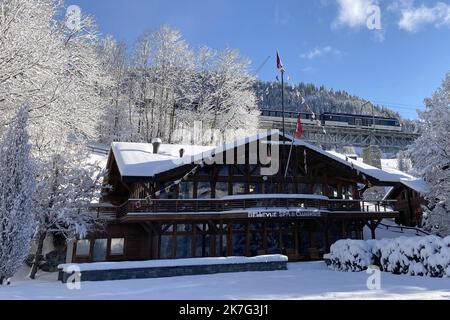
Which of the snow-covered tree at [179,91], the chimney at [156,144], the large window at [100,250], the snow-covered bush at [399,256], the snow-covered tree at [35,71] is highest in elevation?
the snow-covered tree at [179,91]

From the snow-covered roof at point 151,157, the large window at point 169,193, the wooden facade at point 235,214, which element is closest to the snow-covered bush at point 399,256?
the wooden facade at point 235,214

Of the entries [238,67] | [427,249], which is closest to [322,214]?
[427,249]

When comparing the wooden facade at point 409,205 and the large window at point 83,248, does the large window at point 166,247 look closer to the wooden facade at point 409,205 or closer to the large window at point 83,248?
the large window at point 83,248

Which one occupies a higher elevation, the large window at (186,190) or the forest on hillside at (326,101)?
the forest on hillside at (326,101)

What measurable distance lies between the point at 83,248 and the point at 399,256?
57.5 ft

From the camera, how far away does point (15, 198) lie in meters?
11.9

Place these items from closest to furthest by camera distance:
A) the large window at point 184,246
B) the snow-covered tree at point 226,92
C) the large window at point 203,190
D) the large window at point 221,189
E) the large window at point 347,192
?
the large window at point 184,246, the large window at point 203,190, the large window at point 221,189, the large window at point 347,192, the snow-covered tree at point 226,92

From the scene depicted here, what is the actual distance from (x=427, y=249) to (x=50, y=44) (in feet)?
69.5

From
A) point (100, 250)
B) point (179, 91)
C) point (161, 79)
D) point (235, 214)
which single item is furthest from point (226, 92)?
point (100, 250)

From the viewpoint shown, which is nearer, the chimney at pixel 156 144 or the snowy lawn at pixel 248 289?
the snowy lawn at pixel 248 289

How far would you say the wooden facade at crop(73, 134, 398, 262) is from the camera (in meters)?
20.9

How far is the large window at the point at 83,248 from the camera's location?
845 inches

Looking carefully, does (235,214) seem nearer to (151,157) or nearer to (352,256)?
(151,157)
